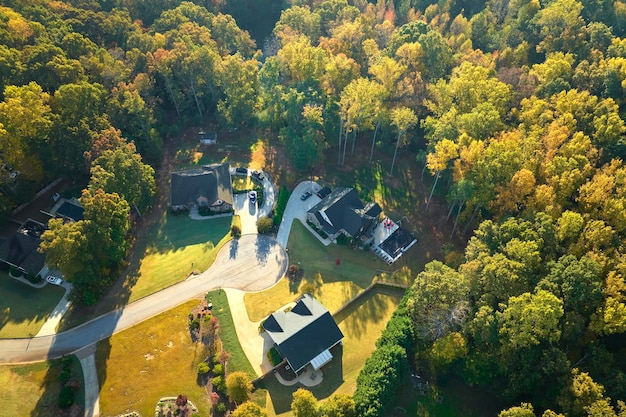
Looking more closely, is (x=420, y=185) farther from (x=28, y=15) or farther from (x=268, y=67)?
(x=28, y=15)

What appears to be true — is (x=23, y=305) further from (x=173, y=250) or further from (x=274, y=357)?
(x=274, y=357)

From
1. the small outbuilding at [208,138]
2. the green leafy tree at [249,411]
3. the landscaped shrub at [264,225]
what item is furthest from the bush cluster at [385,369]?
the small outbuilding at [208,138]

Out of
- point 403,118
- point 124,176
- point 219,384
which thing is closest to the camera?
point 219,384

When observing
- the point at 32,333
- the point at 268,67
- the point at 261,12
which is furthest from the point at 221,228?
the point at 261,12

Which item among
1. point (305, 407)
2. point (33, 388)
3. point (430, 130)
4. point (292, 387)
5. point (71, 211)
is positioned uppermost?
point (430, 130)

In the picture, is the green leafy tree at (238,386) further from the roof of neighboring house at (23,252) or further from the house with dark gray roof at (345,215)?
the roof of neighboring house at (23,252)

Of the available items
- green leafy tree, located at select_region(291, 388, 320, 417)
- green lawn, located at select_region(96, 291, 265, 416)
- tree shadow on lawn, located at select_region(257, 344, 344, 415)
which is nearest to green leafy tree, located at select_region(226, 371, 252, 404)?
green lawn, located at select_region(96, 291, 265, 416)

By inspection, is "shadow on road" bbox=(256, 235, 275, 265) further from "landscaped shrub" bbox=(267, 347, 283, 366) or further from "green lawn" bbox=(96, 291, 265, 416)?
"landscaped shrub" bbox=(267, 347, 283, 366)

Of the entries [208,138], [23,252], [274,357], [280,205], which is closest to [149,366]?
[274,357]
